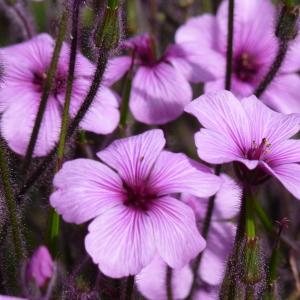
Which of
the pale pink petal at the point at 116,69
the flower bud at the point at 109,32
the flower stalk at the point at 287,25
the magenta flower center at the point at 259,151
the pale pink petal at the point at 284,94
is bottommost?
the pale pink petal at the point at 284,94

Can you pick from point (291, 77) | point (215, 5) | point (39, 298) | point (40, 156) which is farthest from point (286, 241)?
point (215, 5)

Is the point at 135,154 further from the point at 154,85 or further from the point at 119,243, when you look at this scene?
the point at 154,85

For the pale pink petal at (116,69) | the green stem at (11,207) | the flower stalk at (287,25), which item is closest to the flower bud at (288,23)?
the flower stalk at (287,25)

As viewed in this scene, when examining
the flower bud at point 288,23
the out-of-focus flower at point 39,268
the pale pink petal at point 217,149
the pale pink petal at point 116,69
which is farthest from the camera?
the pale pink petal at point 116,69

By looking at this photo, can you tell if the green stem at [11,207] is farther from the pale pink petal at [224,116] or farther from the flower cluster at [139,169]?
the pale pink petal at [224,116]

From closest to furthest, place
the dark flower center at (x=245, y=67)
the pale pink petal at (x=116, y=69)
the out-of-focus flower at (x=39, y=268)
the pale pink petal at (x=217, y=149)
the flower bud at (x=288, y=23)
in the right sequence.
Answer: the out-of-focus flower at (x=39, y=268) → the pale pink petal at (x=217, y=149) → the flower bud at (x=288, y=23) → the pale pink petal at (x=116, y=69) → the dark flower center at (x=245, y=67)

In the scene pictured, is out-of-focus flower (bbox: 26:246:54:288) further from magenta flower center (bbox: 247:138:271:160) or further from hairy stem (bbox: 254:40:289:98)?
hairy stem (bbox: 254:40:289:98)

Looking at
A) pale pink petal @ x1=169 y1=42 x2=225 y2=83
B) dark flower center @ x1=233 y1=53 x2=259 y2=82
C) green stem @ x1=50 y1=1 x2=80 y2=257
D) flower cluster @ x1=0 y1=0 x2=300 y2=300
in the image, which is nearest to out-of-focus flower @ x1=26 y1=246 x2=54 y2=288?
flower cluster @ x1=0 y1=0 x2=300 y2=300
